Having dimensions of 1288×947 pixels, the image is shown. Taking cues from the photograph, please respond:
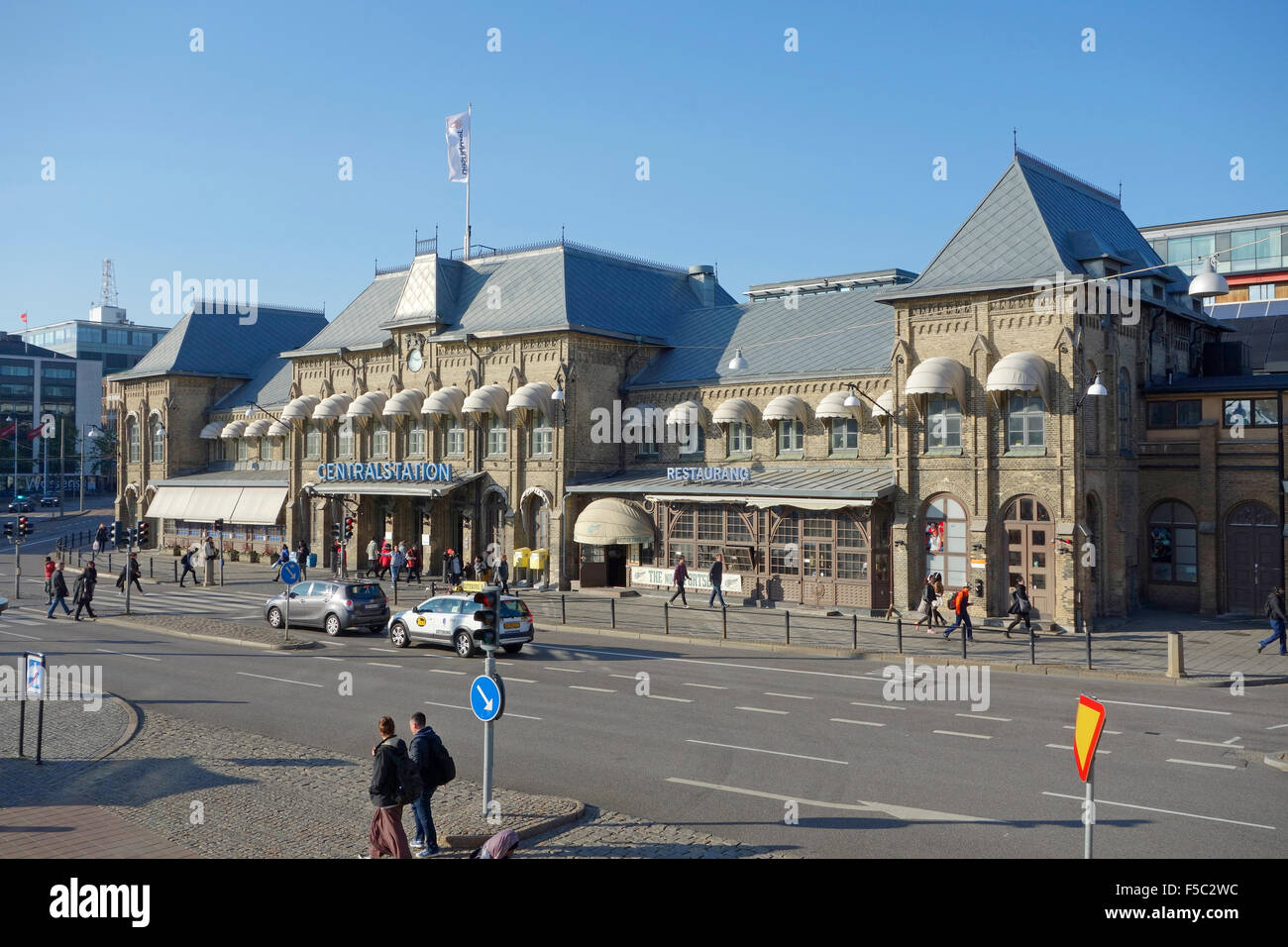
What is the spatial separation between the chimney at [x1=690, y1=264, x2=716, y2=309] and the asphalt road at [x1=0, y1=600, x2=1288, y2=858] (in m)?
26.3

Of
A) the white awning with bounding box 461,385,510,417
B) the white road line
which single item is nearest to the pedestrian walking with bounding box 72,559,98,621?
the white awning with bounding box 461,385,510,417

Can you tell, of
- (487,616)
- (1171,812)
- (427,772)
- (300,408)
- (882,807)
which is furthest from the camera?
(300,408)

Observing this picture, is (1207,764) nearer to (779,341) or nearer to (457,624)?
(457,624)

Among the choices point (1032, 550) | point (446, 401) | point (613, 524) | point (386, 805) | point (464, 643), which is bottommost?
point (464, 643)

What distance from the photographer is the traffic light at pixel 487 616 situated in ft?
44.2

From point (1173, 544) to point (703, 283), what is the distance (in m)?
24.6

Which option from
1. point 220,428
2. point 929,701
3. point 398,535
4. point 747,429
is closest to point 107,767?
point 929,701

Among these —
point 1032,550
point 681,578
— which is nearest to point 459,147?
point 681,578

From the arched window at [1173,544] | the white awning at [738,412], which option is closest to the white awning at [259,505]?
the white awning at [738,412]

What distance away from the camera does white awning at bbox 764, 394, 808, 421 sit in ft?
126

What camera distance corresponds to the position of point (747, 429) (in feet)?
133

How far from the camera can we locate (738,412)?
131ft

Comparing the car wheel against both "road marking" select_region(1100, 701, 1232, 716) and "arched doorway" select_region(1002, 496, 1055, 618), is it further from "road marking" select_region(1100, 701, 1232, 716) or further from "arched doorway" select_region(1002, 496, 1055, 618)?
"arched doorway" select_region(1002, 496, 1055, 618)
